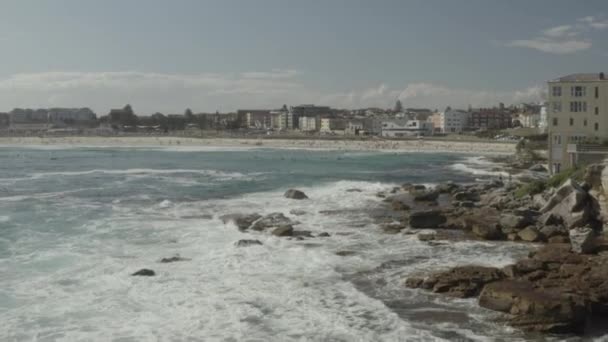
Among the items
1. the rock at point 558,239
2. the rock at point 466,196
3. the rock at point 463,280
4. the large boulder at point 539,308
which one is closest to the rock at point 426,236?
the rock at point 558,239

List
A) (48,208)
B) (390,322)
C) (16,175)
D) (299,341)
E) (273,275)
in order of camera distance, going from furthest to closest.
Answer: (16,175)
(48,208)
(273,275)
(390,322)
(299,341)

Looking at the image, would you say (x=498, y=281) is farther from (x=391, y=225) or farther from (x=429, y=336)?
(x=391, y=225)

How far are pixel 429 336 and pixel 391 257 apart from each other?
7.26m

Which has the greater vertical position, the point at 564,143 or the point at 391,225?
the point at 564,143

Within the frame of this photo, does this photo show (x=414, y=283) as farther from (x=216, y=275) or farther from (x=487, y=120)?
(x=487, y=120)

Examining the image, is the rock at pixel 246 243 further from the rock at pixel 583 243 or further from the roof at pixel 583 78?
the roof at pixel 583 78

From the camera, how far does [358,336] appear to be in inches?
505

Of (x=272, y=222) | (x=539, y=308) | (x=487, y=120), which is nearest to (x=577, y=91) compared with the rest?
(x=272, y=222)

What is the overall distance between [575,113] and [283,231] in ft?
76.7

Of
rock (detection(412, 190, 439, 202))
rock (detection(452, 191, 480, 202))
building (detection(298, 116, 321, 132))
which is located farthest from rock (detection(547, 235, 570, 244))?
building (detection(298, 116, 321, 132))

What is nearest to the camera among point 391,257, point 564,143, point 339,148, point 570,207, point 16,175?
point 391,257

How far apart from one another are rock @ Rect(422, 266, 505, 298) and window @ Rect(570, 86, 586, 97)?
81.1 feet

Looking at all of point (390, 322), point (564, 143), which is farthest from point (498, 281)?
point (564, 143)

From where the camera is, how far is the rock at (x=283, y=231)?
940 inches
